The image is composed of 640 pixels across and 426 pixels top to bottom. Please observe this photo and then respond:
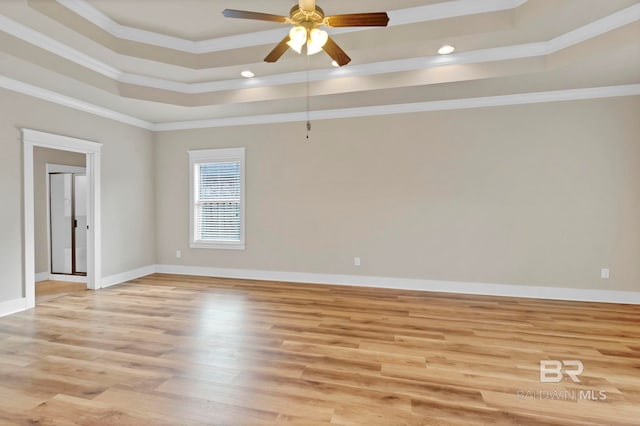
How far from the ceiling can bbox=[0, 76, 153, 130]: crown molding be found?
0.02 meters

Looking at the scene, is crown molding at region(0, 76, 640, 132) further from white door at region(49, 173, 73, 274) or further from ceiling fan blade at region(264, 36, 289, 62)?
ceiling fan blade at region(264, 36, 289, 62)

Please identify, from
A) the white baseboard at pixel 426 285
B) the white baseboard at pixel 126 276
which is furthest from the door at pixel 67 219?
the white baseboard at pixel 426 285

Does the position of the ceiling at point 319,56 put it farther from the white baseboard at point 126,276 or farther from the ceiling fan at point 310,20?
the white baseboard at point 126,276

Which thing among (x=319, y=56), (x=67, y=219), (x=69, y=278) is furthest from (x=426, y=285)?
(x=67, y=219)

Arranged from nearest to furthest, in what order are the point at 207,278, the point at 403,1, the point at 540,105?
the point at 403,1, the point at 540,105, the point at 207,278

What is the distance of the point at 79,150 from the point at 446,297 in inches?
224

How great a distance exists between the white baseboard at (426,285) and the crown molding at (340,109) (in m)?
2.57

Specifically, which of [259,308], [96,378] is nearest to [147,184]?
[259,308]

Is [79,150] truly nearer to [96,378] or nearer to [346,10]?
[96,378]

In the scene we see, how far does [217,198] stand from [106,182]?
67.6 inches

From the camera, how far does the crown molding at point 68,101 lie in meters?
3.78

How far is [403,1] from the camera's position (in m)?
3.21

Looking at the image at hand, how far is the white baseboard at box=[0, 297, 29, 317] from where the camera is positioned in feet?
12.2

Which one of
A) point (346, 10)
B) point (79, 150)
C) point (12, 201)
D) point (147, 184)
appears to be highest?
point (346, 10)
